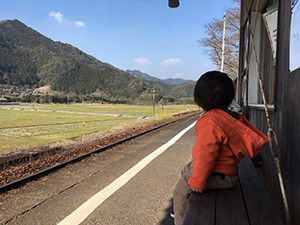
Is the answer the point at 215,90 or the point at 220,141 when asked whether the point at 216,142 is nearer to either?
the point at 220,141

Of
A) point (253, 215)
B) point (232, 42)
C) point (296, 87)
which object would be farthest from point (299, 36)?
point (232, 42)

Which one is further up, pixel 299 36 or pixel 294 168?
pixel 299 36

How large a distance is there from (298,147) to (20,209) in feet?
12.0

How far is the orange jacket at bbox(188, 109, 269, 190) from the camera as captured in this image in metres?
1.68

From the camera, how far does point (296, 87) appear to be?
1.73 meters

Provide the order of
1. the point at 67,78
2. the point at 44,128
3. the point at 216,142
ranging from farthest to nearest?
the point at 67,78 → the point at 44,128 → the point at 216,142

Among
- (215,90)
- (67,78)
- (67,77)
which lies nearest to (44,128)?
(215,90)

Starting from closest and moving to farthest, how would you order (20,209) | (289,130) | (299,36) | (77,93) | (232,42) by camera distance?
(299,36) < (289,130) < (20,209) < (232,42) < (77,93)

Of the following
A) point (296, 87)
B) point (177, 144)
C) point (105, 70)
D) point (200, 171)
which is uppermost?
point (105, 70)

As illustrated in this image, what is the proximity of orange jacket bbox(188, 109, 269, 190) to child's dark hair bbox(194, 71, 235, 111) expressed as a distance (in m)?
0.12

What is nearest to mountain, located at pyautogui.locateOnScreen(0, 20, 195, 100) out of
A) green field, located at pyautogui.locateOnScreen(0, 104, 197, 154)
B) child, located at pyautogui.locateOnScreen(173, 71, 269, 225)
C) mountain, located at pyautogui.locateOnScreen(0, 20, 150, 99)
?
mountain, located at pyautogui.locateOnScreen(0, 20, 150, 99)

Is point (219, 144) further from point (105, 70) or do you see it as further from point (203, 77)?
point (105, 70)

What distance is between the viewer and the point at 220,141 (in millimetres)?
1691

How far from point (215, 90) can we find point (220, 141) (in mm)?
446
